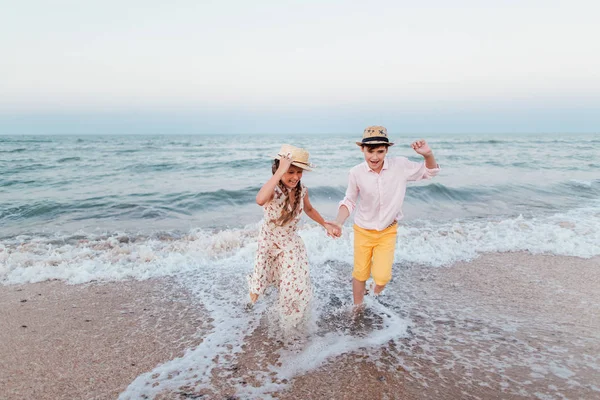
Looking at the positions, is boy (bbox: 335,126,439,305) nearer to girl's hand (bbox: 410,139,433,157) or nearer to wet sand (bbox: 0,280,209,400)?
girl's hand (bbox: 410,139,433,157)

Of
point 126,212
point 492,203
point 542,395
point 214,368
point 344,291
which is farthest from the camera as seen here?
point 492,203

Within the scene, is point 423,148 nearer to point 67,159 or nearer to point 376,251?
point 376,251

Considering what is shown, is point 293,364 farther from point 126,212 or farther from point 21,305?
point 126,212

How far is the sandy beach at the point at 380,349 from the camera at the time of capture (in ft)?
9.77

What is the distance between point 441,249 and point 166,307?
4.68 meters

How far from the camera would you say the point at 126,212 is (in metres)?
10.1

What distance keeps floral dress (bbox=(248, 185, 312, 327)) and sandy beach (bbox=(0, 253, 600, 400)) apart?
0.38 m

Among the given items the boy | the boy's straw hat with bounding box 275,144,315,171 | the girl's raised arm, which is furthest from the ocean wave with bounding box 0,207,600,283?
the boy's straw hat with bounding box 275,144,315,171

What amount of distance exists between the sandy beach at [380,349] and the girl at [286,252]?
1.35 feet

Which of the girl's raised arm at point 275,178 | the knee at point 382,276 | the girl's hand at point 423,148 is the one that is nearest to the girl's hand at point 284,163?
the girl's raised arm at point 275,178

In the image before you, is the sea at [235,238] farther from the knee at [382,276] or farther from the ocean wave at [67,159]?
the ocean wave at [67,159]

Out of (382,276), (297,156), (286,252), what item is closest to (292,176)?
(297,156)

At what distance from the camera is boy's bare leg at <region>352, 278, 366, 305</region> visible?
14.5 ft

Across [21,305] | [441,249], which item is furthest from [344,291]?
[21,305]
